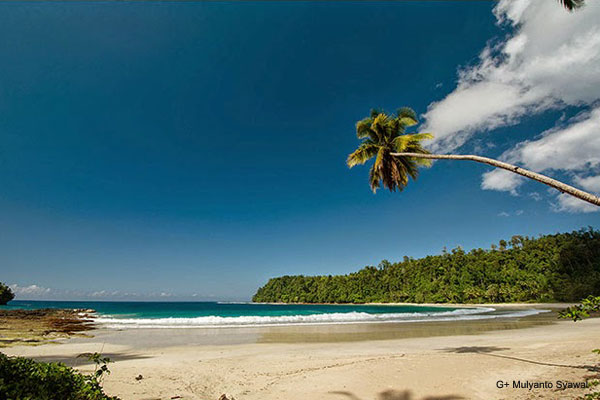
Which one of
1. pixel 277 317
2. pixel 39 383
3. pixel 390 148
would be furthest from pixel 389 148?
pixel 277 317

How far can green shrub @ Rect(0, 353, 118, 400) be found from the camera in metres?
2.94

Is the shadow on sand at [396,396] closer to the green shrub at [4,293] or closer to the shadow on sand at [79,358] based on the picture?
the shadow on sand at [79,358]

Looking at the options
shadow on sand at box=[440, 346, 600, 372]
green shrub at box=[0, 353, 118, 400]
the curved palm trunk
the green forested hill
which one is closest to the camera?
green shrub at box=[0, 353, 118, 400]

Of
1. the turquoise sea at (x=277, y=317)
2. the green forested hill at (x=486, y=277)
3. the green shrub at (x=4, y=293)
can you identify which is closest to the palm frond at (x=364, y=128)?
the turquoise sea at (x=277, y=317)

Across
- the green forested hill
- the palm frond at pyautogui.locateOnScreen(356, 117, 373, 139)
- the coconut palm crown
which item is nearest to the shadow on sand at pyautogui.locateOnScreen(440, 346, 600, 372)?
the coconut palm crown

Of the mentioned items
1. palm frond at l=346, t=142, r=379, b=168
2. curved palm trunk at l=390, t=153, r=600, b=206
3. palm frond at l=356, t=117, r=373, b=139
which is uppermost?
palm frond at l=356, t=117, r=373, b=139

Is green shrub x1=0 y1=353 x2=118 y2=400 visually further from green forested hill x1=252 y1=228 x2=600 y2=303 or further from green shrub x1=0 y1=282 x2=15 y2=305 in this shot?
green shrub x1=0 y1=282 x2=15 y2=305

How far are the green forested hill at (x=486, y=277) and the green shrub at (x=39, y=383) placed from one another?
68730 mm

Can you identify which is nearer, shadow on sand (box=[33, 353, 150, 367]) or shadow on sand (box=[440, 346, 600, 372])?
shadow on sand (box=[440, 346, 600, 372])

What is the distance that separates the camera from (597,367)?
7121 mm

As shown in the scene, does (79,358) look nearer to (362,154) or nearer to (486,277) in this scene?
(362,154)

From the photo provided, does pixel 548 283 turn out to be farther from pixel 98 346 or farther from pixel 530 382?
pixel 98 346

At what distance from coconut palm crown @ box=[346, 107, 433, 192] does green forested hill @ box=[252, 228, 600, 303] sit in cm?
5799

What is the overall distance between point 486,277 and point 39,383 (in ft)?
305
